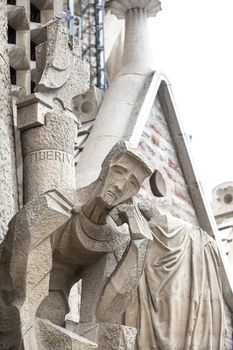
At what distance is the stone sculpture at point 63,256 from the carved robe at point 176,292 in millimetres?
1488

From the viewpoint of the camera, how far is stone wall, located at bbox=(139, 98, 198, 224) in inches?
354

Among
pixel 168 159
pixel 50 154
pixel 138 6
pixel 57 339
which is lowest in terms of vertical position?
pixel 57 339

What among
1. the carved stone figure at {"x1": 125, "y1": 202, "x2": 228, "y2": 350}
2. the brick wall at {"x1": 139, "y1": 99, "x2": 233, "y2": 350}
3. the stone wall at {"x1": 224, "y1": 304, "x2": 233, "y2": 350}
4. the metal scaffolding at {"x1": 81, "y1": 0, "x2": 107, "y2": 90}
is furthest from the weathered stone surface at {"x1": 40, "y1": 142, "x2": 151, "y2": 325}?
the metal scaffolding at {"x1": 81, "y1": 0, "x2": 107, "y2": 90}

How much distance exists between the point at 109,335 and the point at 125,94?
4.70 m

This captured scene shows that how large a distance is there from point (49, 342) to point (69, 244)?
1.82ft

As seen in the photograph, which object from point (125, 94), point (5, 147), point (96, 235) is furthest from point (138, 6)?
point (96, 235)

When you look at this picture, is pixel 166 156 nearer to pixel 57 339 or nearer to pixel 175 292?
pixel 175 292

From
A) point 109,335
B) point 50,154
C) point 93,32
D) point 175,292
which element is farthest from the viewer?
point 93,32

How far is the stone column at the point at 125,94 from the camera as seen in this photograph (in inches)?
328

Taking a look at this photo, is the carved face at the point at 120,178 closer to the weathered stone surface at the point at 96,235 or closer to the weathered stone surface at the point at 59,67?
the weathered stone surface at the point at 96,235

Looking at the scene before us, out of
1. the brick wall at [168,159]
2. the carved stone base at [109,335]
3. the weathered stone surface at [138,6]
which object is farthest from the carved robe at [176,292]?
the weathered stone surface at [138,6]

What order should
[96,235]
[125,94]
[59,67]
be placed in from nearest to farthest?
[96,235] < [59,67] < [125,94]

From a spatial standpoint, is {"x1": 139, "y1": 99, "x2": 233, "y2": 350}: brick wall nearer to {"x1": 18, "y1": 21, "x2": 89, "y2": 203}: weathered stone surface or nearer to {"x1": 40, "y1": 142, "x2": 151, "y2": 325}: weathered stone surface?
{"x1": 18, "y1": 21, "x2": 89, "y2": 203}: weathered stone surface

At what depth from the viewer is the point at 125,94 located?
926 cm
